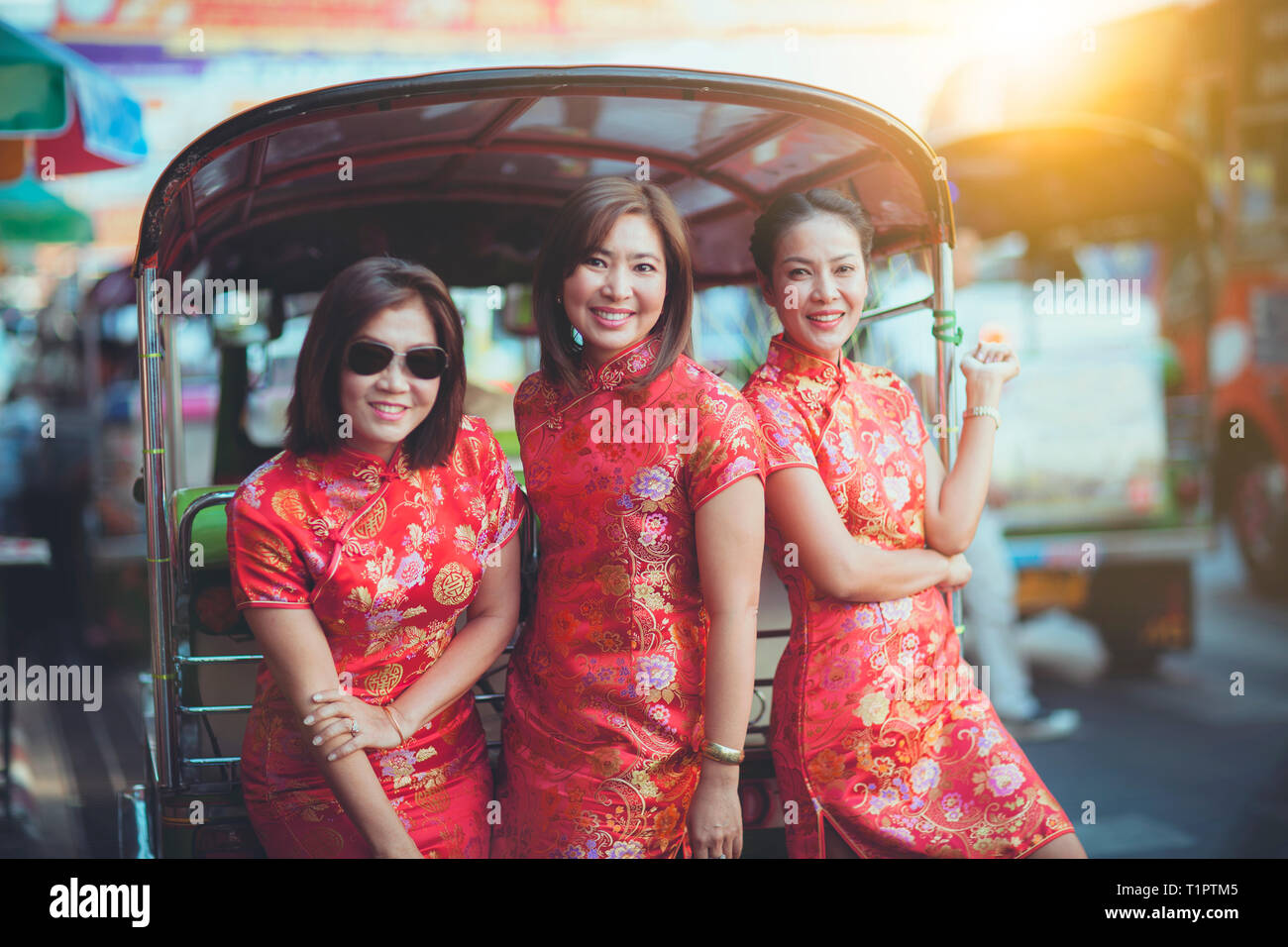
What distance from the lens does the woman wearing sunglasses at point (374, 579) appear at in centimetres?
175

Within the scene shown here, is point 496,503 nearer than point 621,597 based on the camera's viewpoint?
No

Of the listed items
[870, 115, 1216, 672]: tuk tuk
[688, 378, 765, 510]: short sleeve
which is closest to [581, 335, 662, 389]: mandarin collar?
[688, 378, 765, 510]: short sleeve

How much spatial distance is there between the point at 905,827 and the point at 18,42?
12.0 ft

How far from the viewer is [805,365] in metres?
1.89

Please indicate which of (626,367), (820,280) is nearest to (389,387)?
(626,367)

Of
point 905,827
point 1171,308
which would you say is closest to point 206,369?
point 905,827

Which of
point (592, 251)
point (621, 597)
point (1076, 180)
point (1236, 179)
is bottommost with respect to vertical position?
point (621, 597)

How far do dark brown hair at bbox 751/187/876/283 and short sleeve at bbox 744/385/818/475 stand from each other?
26 centimetres

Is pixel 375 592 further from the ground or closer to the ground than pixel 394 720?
further from the ground

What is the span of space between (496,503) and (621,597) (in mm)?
322

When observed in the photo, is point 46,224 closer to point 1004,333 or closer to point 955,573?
point 1004,333

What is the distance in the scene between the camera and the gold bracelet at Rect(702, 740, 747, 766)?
5.59ft
